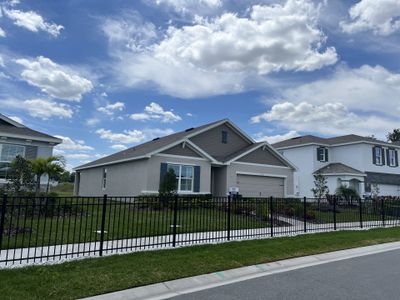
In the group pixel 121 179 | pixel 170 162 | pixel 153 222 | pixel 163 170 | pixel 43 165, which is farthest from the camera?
pixel 121 179

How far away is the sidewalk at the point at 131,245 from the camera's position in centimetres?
725

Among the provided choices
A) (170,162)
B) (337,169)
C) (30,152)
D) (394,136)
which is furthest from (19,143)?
(394,136)

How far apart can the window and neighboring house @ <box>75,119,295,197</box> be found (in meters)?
6.14

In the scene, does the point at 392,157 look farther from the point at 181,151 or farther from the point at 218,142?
the point at 181,151

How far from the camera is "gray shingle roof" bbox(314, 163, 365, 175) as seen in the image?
3060 cm

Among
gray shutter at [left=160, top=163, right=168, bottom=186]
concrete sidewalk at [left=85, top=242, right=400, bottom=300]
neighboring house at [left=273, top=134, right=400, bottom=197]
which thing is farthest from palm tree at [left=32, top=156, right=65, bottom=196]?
neighboring house at [left=273, top=134, right=400, bottom=197]

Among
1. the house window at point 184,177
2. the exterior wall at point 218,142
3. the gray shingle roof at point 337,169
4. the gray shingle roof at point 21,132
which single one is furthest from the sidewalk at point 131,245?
the gray shingle roof at point 337,169

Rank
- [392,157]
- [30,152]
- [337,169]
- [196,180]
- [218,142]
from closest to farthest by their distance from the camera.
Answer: [30,152] → [196,180] → [218,142] → [337,169] → [392,157]

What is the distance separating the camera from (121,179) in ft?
73.9

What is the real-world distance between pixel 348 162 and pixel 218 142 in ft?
49.8

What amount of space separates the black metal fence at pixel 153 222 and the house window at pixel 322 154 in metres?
15.6

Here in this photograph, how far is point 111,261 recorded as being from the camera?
7254mm

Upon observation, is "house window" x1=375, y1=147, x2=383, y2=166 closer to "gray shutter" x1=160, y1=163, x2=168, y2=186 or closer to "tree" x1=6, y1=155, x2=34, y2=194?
"gray shutter" x1=160, y1=163, x2=168, y2=186

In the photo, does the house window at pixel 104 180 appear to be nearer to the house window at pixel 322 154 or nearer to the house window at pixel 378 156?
the house window at pixel 322 154
